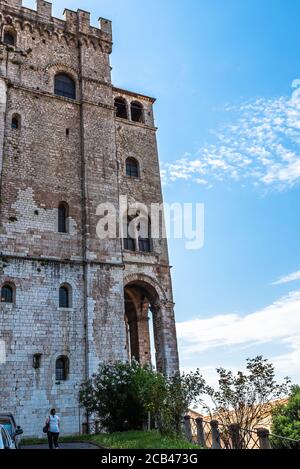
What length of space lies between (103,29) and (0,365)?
20745mm

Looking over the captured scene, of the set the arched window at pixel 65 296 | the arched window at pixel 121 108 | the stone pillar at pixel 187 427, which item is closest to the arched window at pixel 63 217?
the arched window at pixel 65 296

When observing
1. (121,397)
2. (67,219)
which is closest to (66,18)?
(67,219)

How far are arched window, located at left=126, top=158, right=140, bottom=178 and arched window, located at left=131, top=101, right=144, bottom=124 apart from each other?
10.5 feet

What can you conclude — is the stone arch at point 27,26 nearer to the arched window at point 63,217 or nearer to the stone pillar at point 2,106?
the stone pillar at point 2,106

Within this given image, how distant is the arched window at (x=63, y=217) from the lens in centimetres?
2188

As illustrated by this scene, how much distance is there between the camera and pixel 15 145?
857 inches

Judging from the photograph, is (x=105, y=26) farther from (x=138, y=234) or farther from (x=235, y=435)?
(x=235, y=435)

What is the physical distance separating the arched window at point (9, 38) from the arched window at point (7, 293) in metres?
13.3

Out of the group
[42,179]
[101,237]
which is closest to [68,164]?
[42,179]

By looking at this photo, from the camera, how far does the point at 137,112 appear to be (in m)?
28.4

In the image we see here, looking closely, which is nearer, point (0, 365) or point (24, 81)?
point (0, 365)

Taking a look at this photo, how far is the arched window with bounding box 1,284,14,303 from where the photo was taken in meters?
19.1
